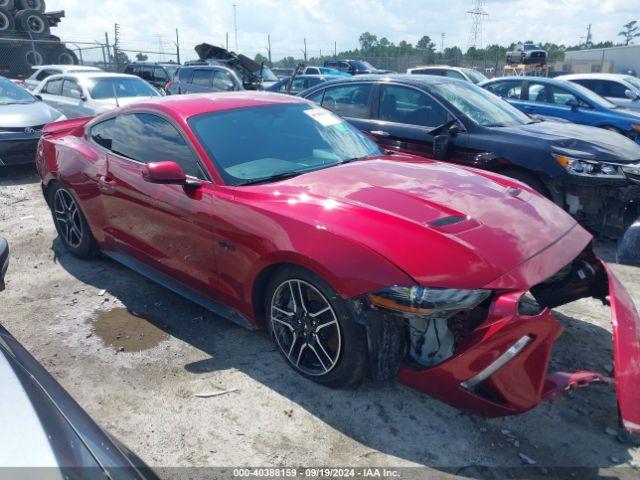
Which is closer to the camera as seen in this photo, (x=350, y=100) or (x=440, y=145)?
(x=440, y=145)

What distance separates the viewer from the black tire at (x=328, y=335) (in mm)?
2604

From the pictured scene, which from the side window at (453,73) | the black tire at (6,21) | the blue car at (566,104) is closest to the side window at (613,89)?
the blue car at (566,104)

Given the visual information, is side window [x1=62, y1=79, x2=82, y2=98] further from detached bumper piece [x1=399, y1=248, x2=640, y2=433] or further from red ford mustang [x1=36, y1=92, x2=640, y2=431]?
detached bumper piece [x1=399, y1=248, x2=640, y2=433]

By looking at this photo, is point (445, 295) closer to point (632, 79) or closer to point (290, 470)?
point (290, 470)

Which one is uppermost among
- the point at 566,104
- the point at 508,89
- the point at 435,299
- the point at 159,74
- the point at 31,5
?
the point at 31,5

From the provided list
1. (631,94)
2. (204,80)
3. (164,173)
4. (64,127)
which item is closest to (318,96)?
(64,127)

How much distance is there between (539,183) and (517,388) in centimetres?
345

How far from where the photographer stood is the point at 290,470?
2.37m

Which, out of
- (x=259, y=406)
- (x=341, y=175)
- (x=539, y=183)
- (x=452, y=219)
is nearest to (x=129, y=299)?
(x=259, y=406)

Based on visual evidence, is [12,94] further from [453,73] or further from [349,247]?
[453,73]

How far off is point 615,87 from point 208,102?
1092 cm

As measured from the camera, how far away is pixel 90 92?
984 cm

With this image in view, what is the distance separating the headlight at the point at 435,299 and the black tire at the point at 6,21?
20.2 m

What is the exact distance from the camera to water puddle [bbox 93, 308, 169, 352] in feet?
11.3
